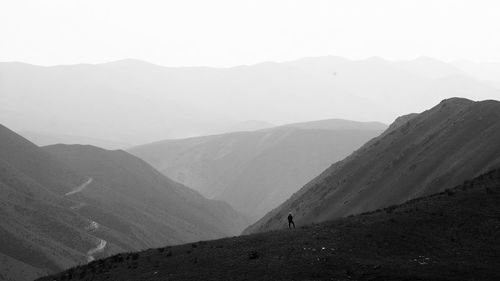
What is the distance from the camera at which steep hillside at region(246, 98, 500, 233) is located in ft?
177

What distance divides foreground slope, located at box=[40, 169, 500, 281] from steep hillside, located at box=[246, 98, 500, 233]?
15825 millimetres

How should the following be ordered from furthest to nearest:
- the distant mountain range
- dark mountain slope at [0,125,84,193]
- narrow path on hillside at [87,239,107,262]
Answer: dark mountain slope at [0,125,84,193], narrow path on hillside at [87,239,107,262], the distant mountain range

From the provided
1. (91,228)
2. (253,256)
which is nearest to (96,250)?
(91,228)

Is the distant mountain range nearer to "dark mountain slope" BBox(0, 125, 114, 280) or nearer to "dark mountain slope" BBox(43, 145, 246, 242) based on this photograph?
"dark mountain slope" BBox(0, 125, 114, 280)

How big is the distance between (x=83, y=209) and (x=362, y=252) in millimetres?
82925

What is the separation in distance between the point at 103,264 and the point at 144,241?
65.2m

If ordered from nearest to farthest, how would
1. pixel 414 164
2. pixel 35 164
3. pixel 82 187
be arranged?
pixel 414 164 → pixel 35 164 → pixel 82 187

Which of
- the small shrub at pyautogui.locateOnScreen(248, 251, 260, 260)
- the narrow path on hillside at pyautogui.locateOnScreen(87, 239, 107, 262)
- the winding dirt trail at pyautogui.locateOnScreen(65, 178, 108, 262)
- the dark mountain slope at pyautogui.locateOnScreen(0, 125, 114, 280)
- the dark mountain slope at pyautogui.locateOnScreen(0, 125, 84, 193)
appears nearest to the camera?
the small shrub at pyautogui.locateOnScreen(248, 251, 260, 260)

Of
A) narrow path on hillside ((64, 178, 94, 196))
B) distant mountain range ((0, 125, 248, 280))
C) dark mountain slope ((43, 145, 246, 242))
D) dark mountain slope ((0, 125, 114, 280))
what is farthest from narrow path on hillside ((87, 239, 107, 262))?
narrow path on hillside ((64, 178, 94, 196))

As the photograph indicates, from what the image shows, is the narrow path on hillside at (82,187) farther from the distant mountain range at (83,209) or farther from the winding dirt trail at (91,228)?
the distant mountain range at (83,209)

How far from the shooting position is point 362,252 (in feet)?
97.6

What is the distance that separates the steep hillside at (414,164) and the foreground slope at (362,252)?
51.9 ft

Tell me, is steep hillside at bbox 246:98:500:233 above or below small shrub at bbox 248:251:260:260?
above

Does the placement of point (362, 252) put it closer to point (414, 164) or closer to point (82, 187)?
point (414, 164)
